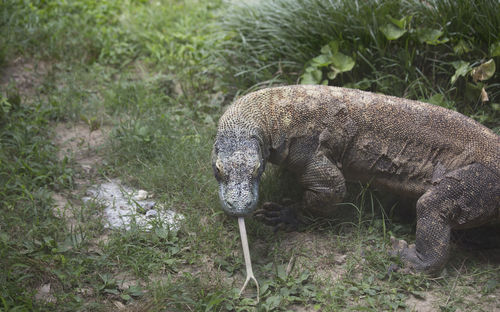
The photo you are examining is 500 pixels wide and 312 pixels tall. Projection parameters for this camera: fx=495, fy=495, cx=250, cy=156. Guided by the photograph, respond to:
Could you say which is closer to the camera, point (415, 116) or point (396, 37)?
point (415, 116)

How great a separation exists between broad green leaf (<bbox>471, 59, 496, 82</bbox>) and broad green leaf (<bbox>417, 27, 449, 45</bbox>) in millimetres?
398

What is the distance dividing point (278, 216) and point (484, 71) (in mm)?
2196

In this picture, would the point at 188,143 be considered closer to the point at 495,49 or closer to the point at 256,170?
the point at 256,170

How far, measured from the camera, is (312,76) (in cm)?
472

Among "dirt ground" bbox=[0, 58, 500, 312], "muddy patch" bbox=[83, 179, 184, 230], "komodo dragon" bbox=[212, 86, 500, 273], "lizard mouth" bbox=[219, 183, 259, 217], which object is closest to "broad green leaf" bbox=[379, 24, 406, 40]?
"komodo dragon" bbox=[212, 86, 500, 273]

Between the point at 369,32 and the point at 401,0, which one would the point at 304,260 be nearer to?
the point at 369,32

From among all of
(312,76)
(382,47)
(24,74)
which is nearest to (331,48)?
(312,76)

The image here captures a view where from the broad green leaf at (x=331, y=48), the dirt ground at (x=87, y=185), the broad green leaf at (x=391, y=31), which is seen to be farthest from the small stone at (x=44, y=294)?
the broad green leaf at (x=391, y=31)

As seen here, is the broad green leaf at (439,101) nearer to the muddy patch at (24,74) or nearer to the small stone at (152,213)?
the small stone at (152,213)

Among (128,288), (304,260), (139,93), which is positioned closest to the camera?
(128,288)

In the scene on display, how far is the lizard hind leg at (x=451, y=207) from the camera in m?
3.20

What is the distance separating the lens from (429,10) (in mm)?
4527

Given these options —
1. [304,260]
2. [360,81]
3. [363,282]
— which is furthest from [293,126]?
[360,81]

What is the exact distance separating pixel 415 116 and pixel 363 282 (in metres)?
1.21
